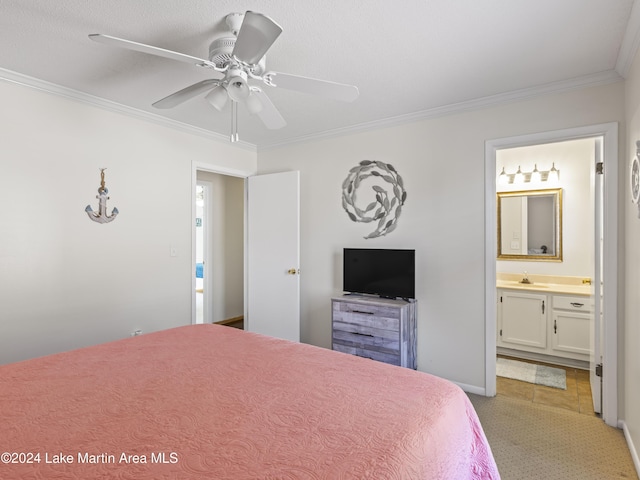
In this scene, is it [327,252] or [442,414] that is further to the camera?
[327,252]

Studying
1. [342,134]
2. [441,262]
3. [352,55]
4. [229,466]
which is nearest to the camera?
[229,466]

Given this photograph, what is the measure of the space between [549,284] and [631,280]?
6.22 feet

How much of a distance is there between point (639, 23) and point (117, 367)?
123 inches

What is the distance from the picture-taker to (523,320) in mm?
3742

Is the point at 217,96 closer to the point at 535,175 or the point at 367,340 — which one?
the point at 367,340

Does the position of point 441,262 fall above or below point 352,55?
below

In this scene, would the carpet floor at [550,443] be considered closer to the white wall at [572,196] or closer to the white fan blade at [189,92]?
the white wall at [572,196]

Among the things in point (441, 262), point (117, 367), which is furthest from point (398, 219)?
point (117, 367)

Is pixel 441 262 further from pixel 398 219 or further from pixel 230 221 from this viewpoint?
pixel 230 221

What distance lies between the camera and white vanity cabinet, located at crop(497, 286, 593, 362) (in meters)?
3.43

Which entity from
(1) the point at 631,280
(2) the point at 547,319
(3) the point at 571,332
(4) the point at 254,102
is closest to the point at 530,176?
(2) the point at 547,319

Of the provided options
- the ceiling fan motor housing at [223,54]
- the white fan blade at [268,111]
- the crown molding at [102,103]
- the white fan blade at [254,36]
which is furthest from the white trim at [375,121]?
the white fan blade at [254,36]

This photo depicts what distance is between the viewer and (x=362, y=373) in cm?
156

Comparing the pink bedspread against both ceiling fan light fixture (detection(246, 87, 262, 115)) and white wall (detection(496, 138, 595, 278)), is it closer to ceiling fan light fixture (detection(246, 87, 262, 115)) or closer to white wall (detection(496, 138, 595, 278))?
ceiling fan light fixture (detection(246, 87, 262, 115))
